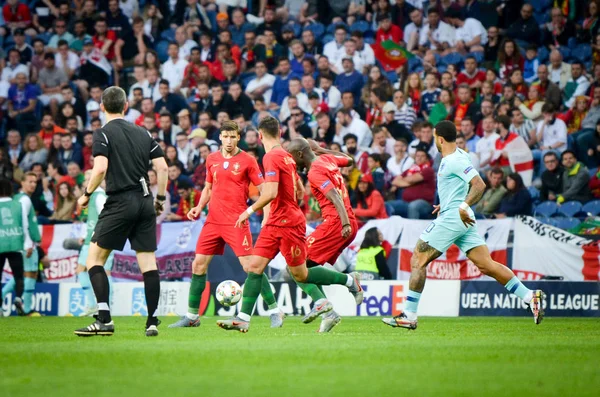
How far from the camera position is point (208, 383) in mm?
6855

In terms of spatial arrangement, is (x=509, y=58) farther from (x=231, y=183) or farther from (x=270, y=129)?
(x=270, y=129)

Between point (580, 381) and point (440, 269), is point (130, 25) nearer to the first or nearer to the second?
point (440, 269)

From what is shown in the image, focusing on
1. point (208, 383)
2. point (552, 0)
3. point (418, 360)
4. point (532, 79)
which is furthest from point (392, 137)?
point (208, 383)

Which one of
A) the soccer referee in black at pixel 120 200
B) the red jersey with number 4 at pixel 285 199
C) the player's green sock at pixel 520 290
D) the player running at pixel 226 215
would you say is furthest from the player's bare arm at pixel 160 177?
the player's green sock at pixel 520 290

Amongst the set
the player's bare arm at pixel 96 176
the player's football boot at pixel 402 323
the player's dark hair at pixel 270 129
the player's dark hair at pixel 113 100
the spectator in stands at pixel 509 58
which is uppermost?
the spectator in stands at pixel 509 58

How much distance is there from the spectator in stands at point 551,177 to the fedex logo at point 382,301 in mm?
4063

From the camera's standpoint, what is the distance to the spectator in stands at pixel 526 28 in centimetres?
2358

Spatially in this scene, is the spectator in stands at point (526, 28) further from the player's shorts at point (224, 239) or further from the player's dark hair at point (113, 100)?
the player's dark hair at point (113, 100)

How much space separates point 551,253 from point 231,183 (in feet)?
22.1

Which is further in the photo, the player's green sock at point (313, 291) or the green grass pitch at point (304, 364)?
the player's green sock at point (313, 291)

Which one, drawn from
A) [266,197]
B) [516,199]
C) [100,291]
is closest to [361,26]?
[516,199]

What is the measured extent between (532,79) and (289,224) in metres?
12.4

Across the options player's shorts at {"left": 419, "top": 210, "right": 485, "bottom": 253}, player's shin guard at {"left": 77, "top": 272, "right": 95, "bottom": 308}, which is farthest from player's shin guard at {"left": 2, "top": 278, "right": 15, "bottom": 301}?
player's shorts at {"left": 419, "top": 210, "right": 485, "bottom": 253}

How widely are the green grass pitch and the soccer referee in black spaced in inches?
20.3
